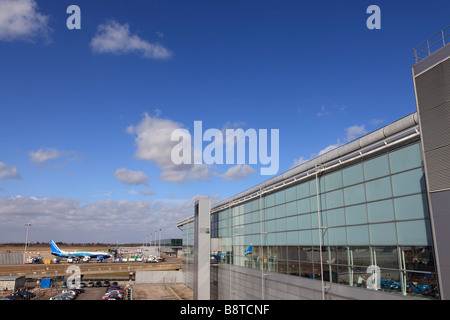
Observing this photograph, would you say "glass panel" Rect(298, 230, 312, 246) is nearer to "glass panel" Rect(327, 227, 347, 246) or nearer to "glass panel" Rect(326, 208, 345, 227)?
"glass panel" Rect(327, 227, 347, 246)

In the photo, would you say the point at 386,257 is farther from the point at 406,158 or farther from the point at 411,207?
the point at 406,158

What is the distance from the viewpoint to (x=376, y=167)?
1805 centimetres

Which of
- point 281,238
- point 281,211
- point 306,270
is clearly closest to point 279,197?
point 281,211

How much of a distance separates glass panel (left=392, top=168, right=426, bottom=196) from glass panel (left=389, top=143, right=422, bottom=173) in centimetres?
31

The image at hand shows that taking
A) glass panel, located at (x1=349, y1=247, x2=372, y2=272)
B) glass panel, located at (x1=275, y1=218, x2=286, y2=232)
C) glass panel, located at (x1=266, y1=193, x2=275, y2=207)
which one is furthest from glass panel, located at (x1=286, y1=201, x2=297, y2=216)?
glass panel, located at (x1=349, y1=247, x2=372, y2=272)

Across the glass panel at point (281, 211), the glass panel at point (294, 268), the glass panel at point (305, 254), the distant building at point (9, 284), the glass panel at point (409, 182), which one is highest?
the glass panel at point (409, 182)

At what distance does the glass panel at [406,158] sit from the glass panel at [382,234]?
A: 9.70 ft

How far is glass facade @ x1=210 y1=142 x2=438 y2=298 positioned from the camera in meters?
15.1

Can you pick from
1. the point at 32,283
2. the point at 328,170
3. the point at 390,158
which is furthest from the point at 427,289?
the point at 32,283

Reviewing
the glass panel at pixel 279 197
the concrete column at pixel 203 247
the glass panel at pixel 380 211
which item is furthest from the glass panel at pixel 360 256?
the concrete column at pixel 203 247

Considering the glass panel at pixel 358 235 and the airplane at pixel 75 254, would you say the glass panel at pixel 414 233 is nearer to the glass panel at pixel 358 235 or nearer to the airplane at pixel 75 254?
the glass panel at pixel 358 235

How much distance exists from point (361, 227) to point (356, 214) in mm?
855

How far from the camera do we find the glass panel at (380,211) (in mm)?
16750
